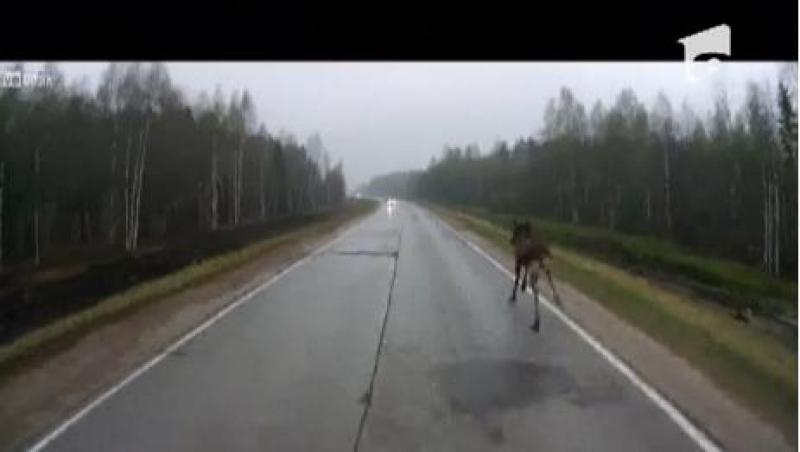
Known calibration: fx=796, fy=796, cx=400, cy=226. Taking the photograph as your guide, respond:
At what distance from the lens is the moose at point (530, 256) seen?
12898 mm

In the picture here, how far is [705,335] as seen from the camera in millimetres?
10898

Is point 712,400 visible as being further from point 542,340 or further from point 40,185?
point 40,185

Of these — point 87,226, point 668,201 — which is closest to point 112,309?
point 87,226

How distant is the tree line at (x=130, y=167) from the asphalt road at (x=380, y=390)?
3.90 meters

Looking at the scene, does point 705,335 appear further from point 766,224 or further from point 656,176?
point 656,176

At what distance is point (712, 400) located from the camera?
24.8ft

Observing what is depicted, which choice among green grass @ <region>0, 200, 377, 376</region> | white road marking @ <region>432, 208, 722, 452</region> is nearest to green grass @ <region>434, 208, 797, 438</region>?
white road marking @ <region>432, 208, 722, 452</region>

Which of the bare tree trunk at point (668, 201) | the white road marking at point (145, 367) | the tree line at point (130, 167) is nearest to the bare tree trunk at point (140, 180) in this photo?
the tree line at point (130, 167)

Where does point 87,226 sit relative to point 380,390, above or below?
above

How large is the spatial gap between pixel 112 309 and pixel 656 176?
17227 millimetres

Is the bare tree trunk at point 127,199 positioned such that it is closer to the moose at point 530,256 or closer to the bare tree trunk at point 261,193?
the bare tree trunk at point 261,193

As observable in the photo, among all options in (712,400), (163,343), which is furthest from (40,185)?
(712,400)

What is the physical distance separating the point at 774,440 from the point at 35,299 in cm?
1296

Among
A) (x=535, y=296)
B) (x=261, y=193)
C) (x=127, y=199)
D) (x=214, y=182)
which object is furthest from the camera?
(x=127, y=199)
